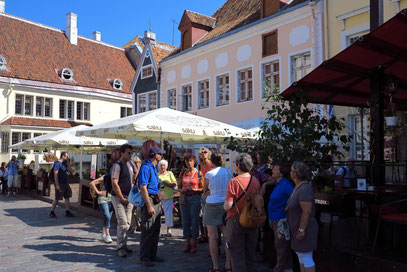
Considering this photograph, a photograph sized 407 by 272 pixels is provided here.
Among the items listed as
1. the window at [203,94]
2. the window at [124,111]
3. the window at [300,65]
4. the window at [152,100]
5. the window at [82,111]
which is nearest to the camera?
the window at [300,65]

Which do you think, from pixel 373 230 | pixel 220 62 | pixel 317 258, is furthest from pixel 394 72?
pixel 220 62

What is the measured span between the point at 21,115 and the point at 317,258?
29717mm

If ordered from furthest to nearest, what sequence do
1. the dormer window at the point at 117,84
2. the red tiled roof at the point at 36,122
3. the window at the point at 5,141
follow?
the dormer window at the point at 117,84
the window at the point at 5,141
the red tiled roof at the point at 36,122

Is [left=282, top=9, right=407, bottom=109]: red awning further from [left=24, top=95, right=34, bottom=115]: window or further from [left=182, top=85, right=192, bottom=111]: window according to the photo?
[left=24, top=95, right=34, bottom=115]: window

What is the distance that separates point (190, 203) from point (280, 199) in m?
2.52

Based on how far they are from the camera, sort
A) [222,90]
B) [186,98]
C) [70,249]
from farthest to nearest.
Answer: [186,98], [222,90], [70,249]

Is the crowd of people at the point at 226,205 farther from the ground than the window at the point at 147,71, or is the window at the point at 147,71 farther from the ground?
the window at the point at 147,71

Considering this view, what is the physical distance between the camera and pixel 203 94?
2089cm

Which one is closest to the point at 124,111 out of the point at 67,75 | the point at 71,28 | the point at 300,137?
the point at 67,75

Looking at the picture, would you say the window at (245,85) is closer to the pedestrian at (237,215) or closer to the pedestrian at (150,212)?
the pedestrian at (150,212)

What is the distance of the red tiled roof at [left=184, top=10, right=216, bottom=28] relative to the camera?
71.8 ft

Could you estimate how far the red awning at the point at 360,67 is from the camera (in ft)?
17.1

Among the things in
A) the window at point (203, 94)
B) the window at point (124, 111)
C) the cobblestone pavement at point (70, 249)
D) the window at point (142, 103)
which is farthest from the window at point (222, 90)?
the window at point (124, 111)

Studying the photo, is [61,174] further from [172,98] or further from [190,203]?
[172,98]
